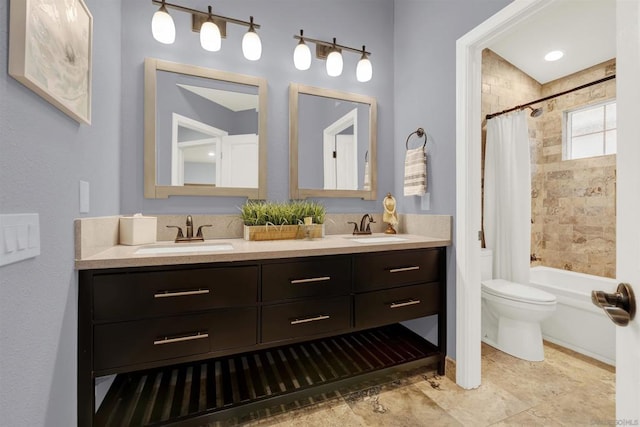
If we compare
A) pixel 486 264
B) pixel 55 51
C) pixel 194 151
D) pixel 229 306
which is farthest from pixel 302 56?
pixel 486 264

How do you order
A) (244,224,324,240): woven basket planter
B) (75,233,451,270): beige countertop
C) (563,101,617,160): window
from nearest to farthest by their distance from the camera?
1. (75,233,451,270): beige countertop
2. (244,224,324,240): woven basket planter
3. (563,101,617,160): window

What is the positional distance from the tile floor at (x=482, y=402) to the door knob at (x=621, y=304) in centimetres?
117

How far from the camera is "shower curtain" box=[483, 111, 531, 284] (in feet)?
8.00

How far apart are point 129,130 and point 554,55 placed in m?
3.58

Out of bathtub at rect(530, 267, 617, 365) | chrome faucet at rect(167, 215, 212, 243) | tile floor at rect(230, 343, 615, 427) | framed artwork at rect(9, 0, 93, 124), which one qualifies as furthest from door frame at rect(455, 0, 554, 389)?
framed artwork at rect(9, 0, 93, 124)

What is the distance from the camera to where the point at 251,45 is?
1.74 m

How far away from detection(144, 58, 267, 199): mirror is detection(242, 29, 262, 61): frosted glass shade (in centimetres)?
15

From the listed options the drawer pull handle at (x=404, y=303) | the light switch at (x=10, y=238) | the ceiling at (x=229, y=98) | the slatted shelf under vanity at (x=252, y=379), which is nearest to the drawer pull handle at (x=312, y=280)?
the drawer pull handle at (x=404, y=303)

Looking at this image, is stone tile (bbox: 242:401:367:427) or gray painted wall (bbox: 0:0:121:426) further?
stone tile (bbox: 242:401:367:427)

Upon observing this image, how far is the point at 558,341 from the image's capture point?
7.22ft

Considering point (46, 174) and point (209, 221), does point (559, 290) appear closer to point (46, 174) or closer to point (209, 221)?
point (209, 221)

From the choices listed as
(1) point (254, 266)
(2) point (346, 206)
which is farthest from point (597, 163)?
(1) point (254, 266)

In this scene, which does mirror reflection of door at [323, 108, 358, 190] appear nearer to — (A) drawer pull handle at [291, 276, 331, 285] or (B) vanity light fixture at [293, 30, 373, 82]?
(B) vanity light fixture at [293, 30, 373, 82]

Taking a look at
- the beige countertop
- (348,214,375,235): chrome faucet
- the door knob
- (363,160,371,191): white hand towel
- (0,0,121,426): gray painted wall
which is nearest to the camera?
the door knob
